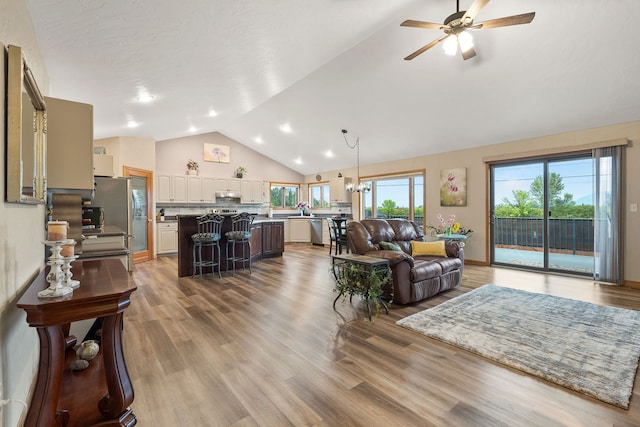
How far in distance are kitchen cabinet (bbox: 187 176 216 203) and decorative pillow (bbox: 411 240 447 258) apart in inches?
239

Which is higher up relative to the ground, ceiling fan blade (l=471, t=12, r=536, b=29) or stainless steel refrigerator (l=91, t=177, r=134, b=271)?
ceiling fan blade (l=471, t=12, r=536, b=29)

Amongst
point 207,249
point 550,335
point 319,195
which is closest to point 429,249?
point 550,335

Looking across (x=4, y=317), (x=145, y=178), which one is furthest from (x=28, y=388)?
(x=145, y=178)

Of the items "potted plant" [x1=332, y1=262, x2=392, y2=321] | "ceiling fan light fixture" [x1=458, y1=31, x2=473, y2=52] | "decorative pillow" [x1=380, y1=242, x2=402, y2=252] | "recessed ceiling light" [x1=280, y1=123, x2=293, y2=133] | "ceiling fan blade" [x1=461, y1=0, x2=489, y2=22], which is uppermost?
"recessed ceiling light" [x1=280, y1=123, x2=293, y2=133]

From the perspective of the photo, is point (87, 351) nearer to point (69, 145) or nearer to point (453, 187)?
point (69, 145)

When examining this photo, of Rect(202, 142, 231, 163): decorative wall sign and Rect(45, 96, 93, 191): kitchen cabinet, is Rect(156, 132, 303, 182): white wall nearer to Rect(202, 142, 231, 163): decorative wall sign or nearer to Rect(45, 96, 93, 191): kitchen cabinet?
Rect(202, 142, 231, 163): decorative wall sign

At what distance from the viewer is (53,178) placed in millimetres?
2182

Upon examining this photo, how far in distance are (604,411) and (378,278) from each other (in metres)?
1.81

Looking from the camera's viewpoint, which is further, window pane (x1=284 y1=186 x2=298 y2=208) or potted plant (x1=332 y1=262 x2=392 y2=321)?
window pane (x1=284 y1=186 x2=298 y2=208)

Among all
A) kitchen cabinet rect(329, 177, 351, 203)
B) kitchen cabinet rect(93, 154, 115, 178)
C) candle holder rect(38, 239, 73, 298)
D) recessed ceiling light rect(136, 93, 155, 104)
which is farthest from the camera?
kitchen cabinet rect(329, 177, 351, 203)

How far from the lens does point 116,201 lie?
4855mm

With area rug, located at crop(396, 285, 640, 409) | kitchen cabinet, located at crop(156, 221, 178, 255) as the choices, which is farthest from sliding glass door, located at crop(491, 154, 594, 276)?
kitchen cabinet, located at crop(156, 221, 178, 255)

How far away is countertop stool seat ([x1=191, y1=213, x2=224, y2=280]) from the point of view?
15.7 feet

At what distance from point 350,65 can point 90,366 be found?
4.63 m
